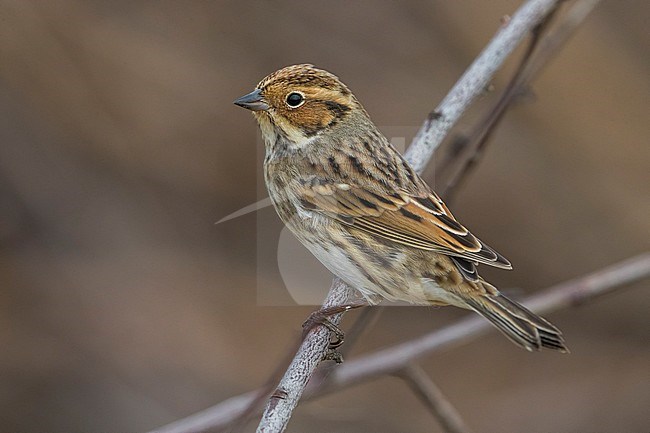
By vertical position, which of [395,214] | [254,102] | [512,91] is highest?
[254,102]

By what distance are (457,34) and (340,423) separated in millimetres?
3650

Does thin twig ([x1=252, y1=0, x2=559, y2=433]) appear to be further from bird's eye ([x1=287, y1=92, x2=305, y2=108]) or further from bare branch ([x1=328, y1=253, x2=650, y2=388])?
bird's eye ([x1=287, y1=92, x2=305, y2=108])

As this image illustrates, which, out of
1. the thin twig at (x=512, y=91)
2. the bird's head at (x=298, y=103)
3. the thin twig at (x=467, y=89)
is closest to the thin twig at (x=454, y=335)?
the thin twig at (x=467, y=89)

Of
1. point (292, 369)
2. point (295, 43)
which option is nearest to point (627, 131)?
point (295, 43)

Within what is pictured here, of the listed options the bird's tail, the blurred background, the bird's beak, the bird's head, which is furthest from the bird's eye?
the blurred background

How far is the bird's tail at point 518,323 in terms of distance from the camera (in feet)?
13.0

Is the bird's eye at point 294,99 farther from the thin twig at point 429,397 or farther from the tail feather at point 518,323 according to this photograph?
the thin twig at point 429,397

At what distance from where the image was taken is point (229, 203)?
866 cm

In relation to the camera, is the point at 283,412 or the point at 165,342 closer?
the point at 283,412

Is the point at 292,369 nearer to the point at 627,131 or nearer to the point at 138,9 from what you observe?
the point at 138,9

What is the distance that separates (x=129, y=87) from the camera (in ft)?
26.7

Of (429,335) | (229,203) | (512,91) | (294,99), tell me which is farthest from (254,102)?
(229,203)

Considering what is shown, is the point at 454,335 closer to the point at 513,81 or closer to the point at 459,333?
the point at 459,333

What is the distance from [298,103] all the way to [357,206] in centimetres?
61
